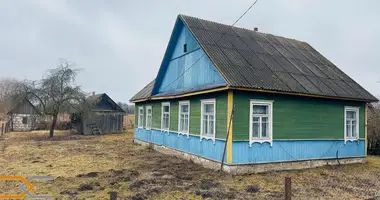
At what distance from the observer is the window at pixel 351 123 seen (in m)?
11.3

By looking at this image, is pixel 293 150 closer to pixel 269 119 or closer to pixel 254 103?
pixel 269 119

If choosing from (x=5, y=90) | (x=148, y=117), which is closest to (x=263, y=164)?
(x=148, y=117)

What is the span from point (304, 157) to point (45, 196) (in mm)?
8260

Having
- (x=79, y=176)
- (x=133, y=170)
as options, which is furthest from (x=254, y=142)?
(x=79, y=176)

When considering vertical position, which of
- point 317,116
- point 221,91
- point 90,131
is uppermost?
point 221,91

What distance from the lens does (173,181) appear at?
807 centimetres

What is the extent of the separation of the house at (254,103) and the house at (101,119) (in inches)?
555

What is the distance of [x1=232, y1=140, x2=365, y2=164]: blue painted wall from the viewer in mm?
8938

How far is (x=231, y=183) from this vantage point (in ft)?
25.9

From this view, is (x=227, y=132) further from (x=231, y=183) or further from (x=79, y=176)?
(x=79, y=176)

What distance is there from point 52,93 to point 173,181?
17191mm

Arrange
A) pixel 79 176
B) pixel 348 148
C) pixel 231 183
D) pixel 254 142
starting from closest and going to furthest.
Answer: pixel 231 183
pixel 79 176
pixel 254 142
pixel 348 148

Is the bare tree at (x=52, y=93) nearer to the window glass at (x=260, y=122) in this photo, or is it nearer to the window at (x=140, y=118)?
the window at (x=140, y=118)

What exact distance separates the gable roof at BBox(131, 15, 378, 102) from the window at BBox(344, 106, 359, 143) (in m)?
0.58
